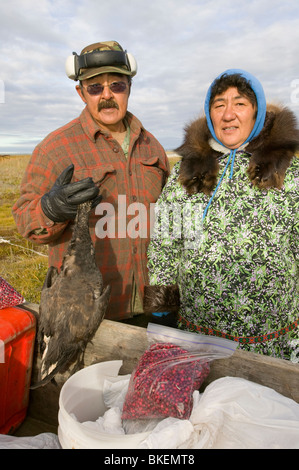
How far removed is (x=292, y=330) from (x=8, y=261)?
580 centimetres

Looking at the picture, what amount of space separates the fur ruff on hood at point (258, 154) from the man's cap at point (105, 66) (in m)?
0.89

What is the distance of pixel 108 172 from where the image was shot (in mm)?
2855

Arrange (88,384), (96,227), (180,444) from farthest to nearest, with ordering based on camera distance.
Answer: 1. (96,227)
2. (88,384)
3. (180,444)

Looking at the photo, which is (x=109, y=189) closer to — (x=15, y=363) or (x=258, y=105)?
(x=258, y=105)

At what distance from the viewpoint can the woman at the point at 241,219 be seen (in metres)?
2.13

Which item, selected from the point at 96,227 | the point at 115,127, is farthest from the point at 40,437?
the point at 115,127

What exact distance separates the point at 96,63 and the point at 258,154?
1555mm

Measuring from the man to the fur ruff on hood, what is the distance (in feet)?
2.26

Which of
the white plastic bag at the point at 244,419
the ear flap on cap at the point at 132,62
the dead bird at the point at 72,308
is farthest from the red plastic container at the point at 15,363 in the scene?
the ear flap on cap at the point at 132,62

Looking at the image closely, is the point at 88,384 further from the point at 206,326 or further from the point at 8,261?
the point at 8,261

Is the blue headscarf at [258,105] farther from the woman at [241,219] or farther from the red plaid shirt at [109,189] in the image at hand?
the red plaid shirt at [109,189]

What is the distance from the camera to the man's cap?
9.05ft

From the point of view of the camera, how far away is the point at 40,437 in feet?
5.12

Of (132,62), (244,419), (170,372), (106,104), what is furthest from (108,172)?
(244,419)
